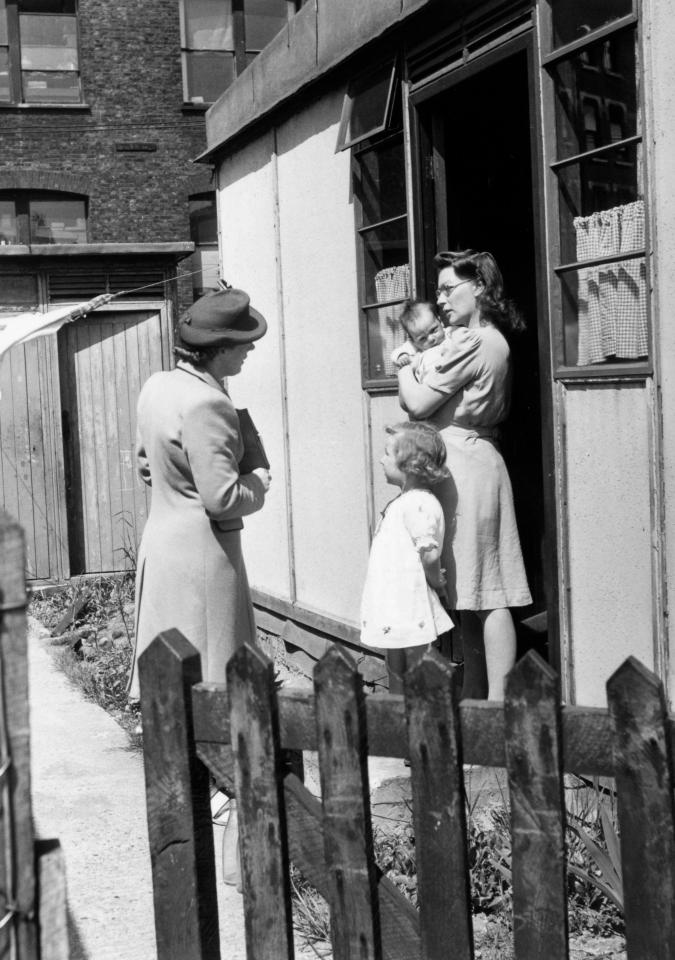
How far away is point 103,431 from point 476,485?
22.0 feet

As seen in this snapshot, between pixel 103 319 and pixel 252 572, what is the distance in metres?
3.96

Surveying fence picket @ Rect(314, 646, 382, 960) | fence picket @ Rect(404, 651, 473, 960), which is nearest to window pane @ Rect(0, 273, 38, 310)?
fence picket @ Rect(314, 646, 382, 960)

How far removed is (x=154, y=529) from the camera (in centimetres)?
426

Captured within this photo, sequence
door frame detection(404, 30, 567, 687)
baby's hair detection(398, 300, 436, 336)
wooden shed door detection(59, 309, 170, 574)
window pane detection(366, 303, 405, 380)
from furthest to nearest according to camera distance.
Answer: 1. wooden shed door detection(59, 309, 170, 574)
2. window pane detection(366, 303, 405, 380)
3. baby's hair detection(398, 300, 436, 336)
4. door frame detection(404, 30, 567, 687)

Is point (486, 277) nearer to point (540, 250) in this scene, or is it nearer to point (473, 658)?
point (540, 250)

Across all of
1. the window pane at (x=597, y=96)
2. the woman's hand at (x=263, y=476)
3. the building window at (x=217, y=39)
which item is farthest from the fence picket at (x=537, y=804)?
the building window at (x=217, y=39)

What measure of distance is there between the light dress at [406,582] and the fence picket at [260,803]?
2673 millimetres

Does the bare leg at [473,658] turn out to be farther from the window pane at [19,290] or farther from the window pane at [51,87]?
the window pane at [51,87]

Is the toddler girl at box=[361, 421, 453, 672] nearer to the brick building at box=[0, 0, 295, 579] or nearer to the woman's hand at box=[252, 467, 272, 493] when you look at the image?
the woman's hand at box=[252, 467, 272, 493]

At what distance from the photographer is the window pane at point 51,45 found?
75.4 ft

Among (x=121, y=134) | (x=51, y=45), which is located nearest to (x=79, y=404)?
(x=121, y=134)

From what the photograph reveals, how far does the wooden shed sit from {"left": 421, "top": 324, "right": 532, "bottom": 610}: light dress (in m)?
6.18

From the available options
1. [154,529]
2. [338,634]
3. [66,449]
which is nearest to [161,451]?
[154,529]

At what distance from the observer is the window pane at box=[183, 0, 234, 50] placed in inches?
915
